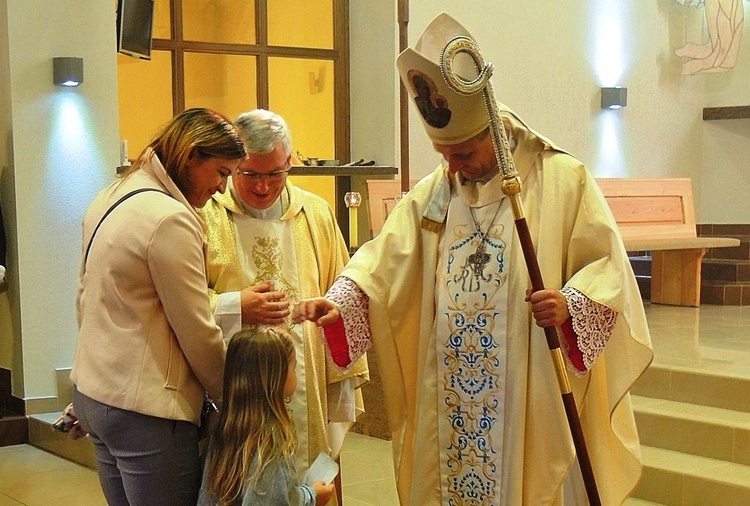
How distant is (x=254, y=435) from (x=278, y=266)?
845 millimetres

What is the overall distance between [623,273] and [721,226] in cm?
728

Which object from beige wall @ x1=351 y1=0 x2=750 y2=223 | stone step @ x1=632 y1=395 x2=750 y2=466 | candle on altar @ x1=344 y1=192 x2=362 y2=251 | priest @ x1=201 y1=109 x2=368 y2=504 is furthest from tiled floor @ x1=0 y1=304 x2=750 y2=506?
beige wall @ x1=351 y1=0 x2=750 y2=223

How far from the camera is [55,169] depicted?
613 cm

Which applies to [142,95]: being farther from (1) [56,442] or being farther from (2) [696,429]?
(2) [696,429]

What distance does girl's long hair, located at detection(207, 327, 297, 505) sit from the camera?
2.31 m

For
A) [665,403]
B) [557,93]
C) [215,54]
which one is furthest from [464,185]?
[557,93]

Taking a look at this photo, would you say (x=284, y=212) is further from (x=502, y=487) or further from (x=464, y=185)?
(x=502, y=487)

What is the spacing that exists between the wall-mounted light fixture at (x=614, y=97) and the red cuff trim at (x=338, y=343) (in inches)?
258

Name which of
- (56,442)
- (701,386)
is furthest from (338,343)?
(56,442)

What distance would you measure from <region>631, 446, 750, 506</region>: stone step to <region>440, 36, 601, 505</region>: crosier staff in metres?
1.76

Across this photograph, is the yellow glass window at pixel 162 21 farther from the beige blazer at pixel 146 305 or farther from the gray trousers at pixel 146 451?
the gray trousers at pixel 146 451

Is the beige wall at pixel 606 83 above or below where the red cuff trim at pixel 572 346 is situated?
above

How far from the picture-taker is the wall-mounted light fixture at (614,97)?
877 cm

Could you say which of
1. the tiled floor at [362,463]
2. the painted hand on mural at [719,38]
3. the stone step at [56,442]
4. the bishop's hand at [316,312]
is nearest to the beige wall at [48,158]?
the stone step at [56,442]
